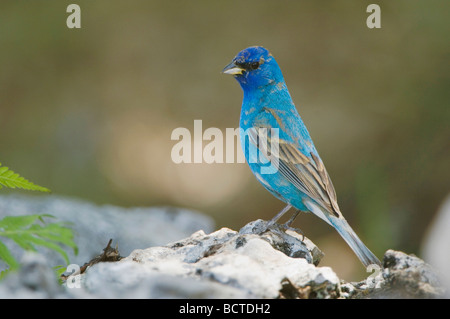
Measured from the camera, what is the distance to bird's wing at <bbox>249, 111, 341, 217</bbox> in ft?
11.9

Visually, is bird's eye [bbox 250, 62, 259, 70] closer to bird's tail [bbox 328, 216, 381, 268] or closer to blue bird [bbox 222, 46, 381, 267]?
blue bird [bbox 222, 46, 381, 267]

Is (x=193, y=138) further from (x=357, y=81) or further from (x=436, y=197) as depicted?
(x=436, y=197)

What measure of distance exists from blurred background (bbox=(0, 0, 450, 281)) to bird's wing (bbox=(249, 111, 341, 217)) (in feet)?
7.81

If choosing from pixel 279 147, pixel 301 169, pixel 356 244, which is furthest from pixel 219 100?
pixel 356 244

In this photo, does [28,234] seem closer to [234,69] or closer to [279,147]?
[279,147]

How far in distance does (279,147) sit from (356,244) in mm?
884

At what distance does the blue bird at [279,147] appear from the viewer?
3.65 meters

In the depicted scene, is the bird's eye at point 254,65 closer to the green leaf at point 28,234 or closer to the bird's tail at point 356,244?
the bird's tail at point 356,244

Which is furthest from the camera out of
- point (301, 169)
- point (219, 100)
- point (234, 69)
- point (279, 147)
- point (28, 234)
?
point (219, 100)

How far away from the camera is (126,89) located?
25.3 ft

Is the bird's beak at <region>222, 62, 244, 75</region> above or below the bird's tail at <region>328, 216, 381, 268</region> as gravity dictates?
above

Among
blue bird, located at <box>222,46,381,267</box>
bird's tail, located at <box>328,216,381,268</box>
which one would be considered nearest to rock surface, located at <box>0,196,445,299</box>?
bird's tail, located at <box>328,216,381,268</box>

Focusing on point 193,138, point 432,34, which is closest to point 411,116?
point 432,34

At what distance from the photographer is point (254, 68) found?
4172 mm
